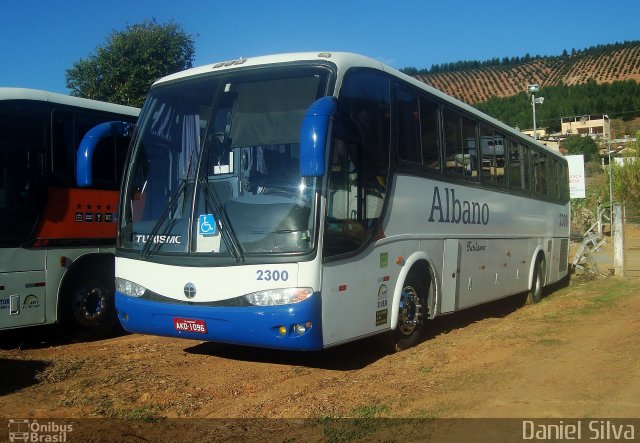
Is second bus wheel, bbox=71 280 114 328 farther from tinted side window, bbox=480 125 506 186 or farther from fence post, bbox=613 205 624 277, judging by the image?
fence post, bbox=613 205 624 277

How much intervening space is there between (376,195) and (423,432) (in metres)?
2.82

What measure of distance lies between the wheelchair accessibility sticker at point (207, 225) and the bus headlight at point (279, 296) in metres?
0.75

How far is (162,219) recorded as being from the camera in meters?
6.71

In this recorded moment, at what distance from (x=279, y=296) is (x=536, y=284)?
365 inches

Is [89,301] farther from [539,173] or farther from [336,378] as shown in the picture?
[539,173]

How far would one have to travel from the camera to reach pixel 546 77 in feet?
356

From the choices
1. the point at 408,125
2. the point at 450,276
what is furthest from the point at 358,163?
the point at 450,276

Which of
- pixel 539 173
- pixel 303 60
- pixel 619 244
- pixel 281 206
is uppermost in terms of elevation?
pixel 303 60

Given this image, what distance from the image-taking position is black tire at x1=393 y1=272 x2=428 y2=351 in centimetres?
772

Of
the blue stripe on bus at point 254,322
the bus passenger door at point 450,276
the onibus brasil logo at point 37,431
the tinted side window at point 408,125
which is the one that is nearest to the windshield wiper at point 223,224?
the blue stripe on bus at point 254,322

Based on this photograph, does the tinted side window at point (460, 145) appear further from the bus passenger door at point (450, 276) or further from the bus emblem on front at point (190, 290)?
the bus emblem on front at point (190, 290)

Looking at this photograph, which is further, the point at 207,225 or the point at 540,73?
the point at 540,73

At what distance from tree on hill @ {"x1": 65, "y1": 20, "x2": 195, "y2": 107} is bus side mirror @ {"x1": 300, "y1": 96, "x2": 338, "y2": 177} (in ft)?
42.0

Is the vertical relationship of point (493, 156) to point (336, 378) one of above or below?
above
